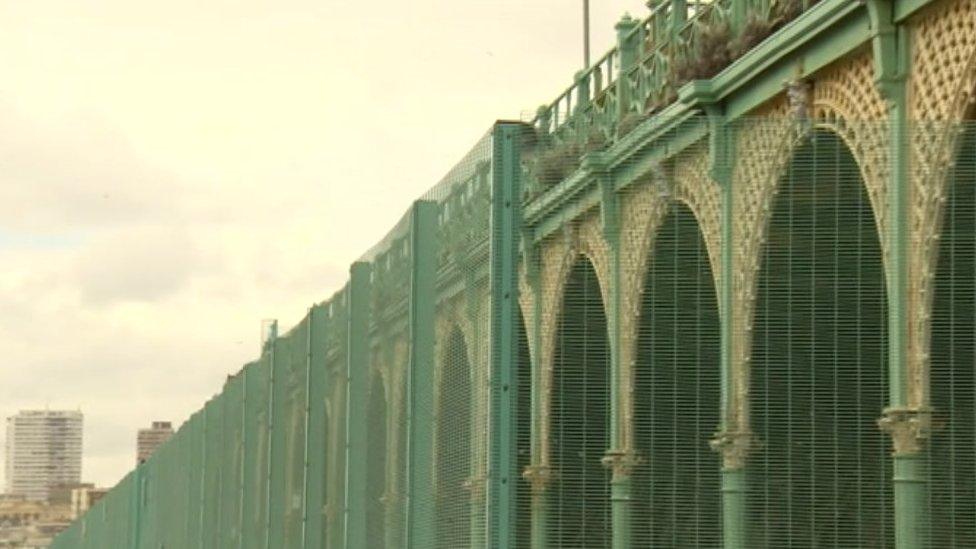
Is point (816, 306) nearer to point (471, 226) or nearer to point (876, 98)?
point (471, 226)

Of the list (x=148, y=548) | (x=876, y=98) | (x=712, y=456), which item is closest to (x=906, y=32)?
(x=876, y=98)

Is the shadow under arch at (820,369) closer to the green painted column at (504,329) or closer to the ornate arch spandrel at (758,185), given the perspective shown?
the ornate arch spandrel at (758,185)

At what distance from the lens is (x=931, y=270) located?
13.1 meters

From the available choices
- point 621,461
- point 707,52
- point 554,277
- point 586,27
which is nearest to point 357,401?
point 707,52

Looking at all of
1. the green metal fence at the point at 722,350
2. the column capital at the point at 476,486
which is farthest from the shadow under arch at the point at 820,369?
the column capital at the point at 476,486

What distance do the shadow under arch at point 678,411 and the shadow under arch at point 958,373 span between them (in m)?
0.97

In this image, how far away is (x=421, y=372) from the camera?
14.9 m

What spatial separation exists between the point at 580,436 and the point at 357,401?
5.14 m

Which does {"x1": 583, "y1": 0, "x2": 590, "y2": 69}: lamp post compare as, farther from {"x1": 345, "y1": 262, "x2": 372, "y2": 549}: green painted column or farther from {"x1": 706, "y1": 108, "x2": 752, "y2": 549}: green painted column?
{"x1": 706, "y1": 108, "x2": 752, "y2": 549}: green painted column

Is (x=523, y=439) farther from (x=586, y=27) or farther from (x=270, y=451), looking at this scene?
(x=586, y=27)

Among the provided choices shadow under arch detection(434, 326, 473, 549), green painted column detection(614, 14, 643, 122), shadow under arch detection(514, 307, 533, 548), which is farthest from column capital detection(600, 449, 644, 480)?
green painted column detection(614, 14, 643, 122)

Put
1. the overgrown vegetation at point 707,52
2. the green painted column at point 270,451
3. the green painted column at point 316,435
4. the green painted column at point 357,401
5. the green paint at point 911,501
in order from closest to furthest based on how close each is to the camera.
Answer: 1. the green paint at point 911,501
2. the overgrown vegetation at point 707,52
3. the green painted column at point 357,401
4. the green painted column at point 316,435
5. the green painted column at point 270,451

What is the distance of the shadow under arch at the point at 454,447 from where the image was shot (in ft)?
44.0

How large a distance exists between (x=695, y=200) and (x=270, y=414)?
10893 mm
